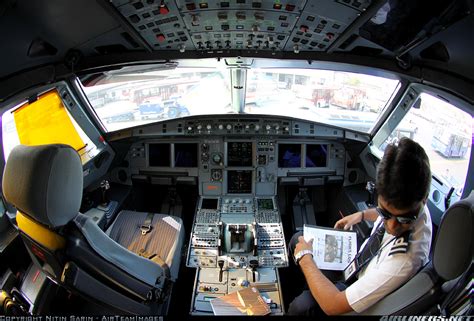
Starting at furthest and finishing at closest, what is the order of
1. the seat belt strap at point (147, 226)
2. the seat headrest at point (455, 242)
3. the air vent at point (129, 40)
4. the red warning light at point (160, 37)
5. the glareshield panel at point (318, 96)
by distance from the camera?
the glareshield panel at point (318, 96) → the seat belt strap at point (147, 226) → the red warning light at point (160, 37) → the air vent at point (129, 40) → the seat headrest at point (455, 242)

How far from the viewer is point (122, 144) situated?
12.8 feet

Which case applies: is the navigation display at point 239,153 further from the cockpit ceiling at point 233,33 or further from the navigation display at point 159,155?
the cockpit ceiling at point 233,33

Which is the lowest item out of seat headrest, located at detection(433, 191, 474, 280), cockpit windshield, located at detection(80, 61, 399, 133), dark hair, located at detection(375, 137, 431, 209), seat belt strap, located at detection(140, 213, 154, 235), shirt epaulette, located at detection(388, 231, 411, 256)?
seat belt strap, located at detection(140, 213, 154, 235)

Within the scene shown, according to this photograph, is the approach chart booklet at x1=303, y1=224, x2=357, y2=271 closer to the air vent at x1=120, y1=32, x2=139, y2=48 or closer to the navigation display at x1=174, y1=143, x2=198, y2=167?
the air vent at x1=120, y1=32, x2=139, y2=48

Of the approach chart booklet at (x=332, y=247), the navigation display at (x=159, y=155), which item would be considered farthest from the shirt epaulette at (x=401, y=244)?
the navigation display at (x=159, y=155)

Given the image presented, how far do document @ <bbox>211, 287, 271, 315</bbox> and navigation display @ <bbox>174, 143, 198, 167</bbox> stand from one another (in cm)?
203

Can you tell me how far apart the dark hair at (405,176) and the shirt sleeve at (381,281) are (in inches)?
11.3

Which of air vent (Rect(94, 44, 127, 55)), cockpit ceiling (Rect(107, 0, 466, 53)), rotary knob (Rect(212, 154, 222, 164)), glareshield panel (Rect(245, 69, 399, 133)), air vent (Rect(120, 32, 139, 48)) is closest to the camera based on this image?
cockpit ceiling (Rect(107, 0, 466, 53))

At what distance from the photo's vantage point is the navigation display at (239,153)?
404cm

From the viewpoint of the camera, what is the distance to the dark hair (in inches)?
51.4

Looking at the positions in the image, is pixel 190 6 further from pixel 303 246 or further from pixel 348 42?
pixel 303 246

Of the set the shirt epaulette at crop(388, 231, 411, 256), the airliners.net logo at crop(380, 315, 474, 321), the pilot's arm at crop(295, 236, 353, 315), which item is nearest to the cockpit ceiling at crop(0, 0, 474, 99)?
the shirt epaulette at crop(388, 231, 411, 256)

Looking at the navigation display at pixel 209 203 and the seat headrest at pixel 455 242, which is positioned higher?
the seat headrest at pixel 455 242

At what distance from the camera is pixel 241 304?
89.9 inches
